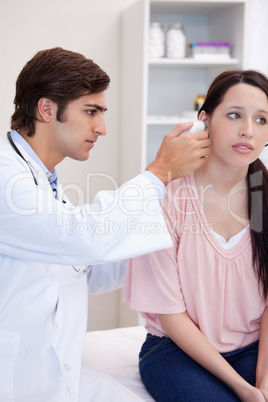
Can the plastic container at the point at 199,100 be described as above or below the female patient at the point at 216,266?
above

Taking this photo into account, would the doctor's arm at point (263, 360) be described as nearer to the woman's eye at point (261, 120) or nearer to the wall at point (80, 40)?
the woman's eye at point (261, 120)

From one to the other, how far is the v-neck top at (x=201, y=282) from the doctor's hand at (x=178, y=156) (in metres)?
0.21

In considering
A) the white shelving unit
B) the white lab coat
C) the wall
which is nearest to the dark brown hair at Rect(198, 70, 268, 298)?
the white lab coat

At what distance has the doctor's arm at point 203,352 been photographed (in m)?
1.41

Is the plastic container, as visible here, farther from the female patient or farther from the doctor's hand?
the doctor's hand

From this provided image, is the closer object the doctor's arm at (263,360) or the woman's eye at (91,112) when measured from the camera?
the doctor's arm at (263,360)

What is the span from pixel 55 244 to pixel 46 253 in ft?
0.15

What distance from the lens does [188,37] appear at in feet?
10.1

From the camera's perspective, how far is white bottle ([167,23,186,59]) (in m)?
2.77

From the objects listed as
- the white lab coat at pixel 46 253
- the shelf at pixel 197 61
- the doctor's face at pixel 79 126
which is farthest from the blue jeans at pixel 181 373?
the shelf at pixel 197 61

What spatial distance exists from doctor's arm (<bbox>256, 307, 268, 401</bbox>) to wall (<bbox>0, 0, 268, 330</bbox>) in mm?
1454

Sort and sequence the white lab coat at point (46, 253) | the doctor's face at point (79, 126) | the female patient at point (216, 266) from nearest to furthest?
1. the white lab coat at point (46, 253)
2. the female patient at point (216, 266)
3. the doctor's face at point (79, 126)

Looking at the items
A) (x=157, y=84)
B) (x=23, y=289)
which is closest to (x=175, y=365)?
(x=23, y=289)

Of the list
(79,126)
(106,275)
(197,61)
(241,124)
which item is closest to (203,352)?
(106,275)
